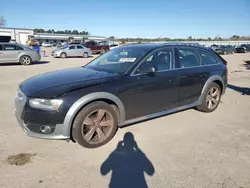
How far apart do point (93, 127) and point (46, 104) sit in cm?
84

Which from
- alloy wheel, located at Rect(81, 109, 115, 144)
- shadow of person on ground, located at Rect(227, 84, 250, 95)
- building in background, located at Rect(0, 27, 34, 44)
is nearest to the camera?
alloy wheel, located at Rect(81, 109, 115, 144)

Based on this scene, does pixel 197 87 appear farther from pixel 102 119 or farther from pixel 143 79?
pixel 102 119

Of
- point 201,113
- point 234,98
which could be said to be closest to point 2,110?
point 201,113

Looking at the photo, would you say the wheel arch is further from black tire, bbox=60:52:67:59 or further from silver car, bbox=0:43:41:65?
black tire, bbox=60:52:67:59

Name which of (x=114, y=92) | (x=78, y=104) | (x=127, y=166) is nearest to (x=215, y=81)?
(x=114, y=92)

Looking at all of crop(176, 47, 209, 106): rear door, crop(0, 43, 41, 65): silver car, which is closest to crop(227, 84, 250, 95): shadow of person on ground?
crop(176, 47, 209, 106): rear door

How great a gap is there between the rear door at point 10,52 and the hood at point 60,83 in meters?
11.9

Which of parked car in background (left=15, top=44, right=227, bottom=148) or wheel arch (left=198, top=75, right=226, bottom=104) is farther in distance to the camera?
wheel arch (left=198, top=75, right=226, bottom=104)

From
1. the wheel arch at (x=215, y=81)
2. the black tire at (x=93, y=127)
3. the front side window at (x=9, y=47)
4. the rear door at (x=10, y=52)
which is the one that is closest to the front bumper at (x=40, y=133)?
the black tire at (x=93, y=127)

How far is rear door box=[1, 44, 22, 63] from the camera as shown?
1381 centimetres

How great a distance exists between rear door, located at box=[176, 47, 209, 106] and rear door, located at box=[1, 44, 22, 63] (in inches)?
505

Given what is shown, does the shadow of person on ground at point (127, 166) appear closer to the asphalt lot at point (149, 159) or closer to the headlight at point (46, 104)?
the asphalt lot at point (149, 159)

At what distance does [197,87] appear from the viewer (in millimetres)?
4797

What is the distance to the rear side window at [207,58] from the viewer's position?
201 inches
